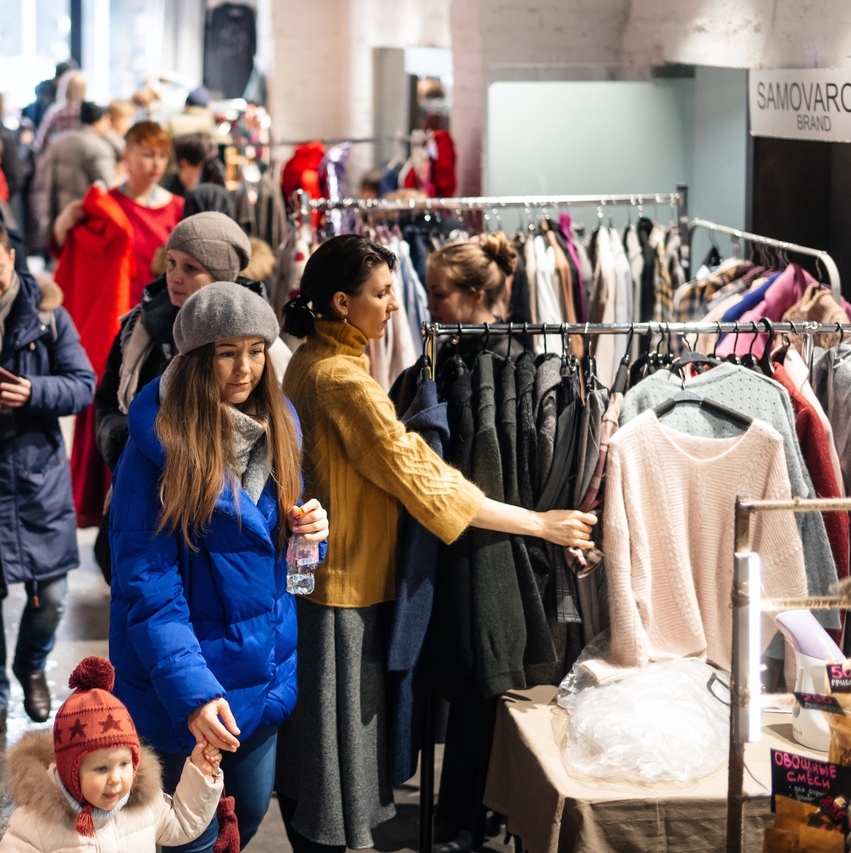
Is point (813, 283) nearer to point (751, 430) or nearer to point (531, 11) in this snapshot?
point (751, 430)

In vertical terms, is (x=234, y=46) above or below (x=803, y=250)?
above

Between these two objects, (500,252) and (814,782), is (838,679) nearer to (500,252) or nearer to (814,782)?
(814,782)

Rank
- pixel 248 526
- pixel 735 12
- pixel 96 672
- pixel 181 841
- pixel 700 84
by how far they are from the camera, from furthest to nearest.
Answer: pixel 700 84, pixel 735 12, pixel 248 526, pixel 181 841, pixel 96 672

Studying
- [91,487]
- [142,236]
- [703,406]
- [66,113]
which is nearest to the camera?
[703,406]

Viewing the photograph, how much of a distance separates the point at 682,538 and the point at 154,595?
117cm

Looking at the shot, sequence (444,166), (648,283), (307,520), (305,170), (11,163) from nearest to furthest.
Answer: (307,520) → (648,283) → (444,166) → (305,170) → (11,163)

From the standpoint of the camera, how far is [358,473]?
2.81m

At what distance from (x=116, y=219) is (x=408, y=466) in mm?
3420

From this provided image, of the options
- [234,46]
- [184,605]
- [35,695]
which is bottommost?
[35,695]

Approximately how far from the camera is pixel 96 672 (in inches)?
82.4

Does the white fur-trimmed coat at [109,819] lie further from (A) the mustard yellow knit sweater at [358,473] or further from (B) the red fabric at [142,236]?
(B) the red fabric at [142,236]

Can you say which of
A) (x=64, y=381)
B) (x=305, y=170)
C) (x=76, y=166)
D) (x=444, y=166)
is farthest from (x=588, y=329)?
(x=76, y=166)

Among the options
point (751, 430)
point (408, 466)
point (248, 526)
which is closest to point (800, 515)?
point (751, 430)

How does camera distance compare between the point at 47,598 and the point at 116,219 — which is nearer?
the point at 47,598
